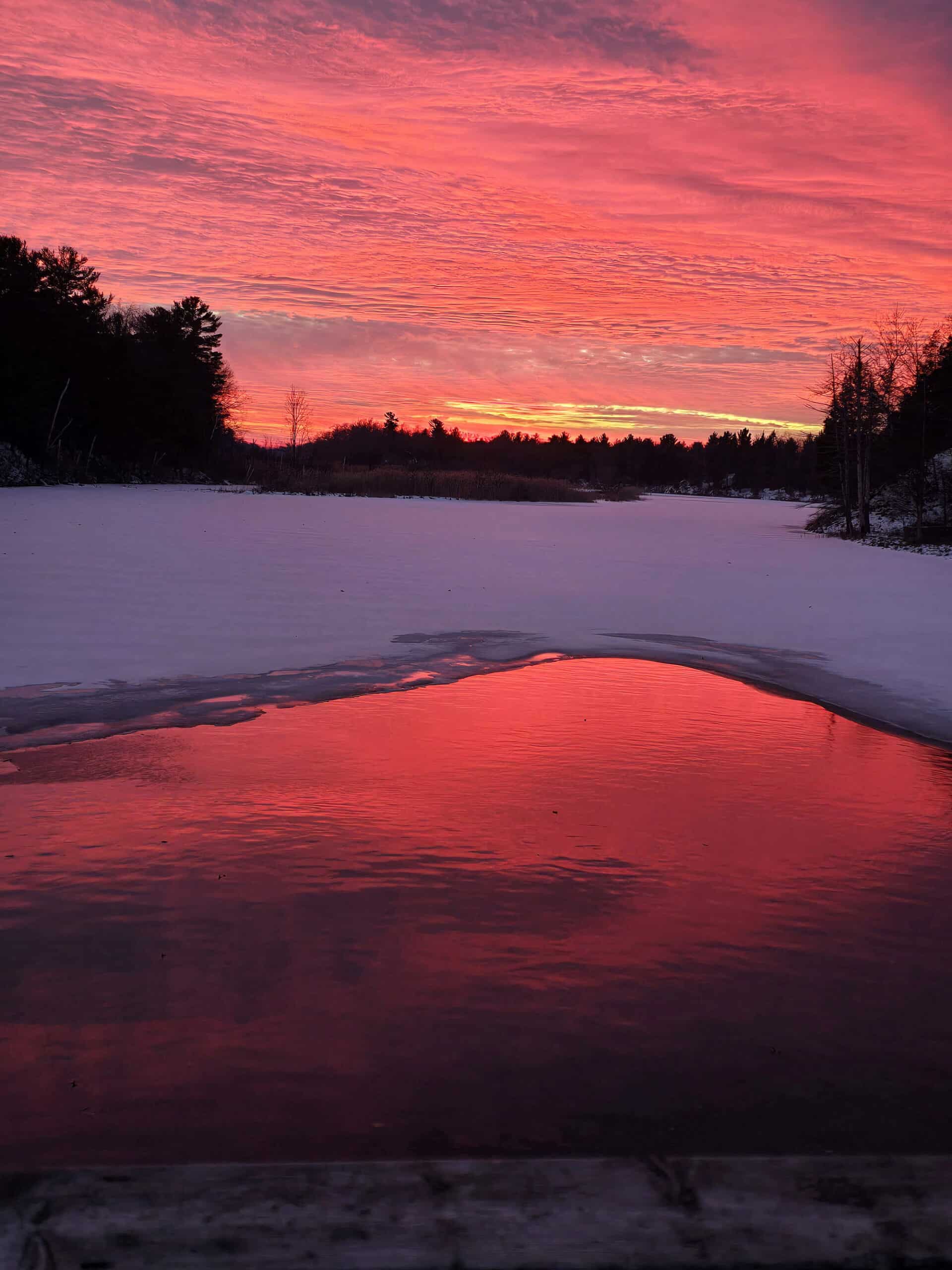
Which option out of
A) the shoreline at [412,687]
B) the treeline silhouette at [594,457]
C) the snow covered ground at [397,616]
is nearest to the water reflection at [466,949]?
the shoreline at [412,687]

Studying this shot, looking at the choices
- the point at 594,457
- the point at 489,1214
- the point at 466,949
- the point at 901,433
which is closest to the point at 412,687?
the point at 466,949

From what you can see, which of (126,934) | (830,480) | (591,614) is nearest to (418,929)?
(126,934)

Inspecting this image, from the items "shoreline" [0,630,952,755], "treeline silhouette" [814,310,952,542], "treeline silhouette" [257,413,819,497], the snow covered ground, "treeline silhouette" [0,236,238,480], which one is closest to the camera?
"shoreline" [0,630,952,755]

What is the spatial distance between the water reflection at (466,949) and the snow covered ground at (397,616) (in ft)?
5.56

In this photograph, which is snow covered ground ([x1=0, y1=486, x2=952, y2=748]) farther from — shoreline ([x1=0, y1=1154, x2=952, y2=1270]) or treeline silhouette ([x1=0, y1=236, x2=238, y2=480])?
treeline silhouette ([x1=0, y1=236, x2=238, y2=480])

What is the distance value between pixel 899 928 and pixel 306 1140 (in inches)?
107

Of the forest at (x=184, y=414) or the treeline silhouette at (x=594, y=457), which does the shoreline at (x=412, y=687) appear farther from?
the treeline silhouette at (x=594, y=457)

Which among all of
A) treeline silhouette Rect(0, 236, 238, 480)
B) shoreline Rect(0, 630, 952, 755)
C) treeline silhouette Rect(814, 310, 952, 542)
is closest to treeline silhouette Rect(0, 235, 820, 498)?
treeline silhouette Rect(0, 236, 238, 480)

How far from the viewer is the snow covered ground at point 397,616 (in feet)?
29.4

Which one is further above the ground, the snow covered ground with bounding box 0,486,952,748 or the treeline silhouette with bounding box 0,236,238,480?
the treeline silhouette with bounding box 0,236,238,480

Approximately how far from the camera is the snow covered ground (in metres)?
8.96

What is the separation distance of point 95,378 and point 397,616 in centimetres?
6249

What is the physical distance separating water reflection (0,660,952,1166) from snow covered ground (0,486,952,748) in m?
1.69

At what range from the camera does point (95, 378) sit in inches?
2704
